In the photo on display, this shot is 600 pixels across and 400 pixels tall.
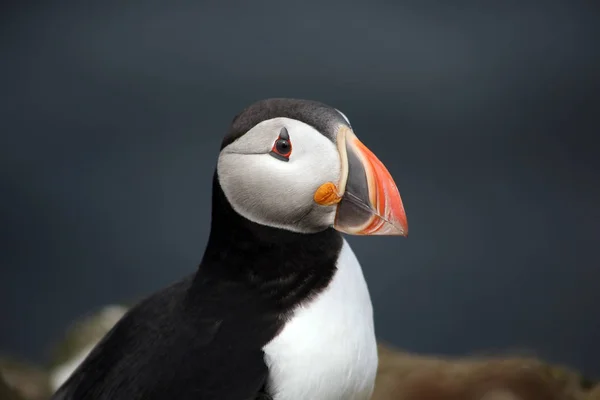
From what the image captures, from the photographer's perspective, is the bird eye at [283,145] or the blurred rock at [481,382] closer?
the bird eye at [283,145]

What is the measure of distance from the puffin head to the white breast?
0.13 metres

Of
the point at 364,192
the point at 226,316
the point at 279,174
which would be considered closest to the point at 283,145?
the point at 279,174

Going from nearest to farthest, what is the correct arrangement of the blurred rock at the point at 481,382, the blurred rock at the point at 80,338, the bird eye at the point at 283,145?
the bird eye at the point at 283,145 → the blurred rock at the point at 481,382 → the blurred rock at the point at 80,338

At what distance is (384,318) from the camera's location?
331 centimetres

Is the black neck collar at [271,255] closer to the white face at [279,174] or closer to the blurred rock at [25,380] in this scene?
the white face at [279,174]

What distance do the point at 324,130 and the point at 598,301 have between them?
204 cm

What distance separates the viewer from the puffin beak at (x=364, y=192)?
4.62 feet

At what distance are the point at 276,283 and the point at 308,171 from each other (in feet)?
0.70

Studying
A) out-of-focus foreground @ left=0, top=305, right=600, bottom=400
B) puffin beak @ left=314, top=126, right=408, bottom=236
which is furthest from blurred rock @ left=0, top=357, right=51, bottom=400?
puffin beak @ left=314, top=126, right=408, bottom=236

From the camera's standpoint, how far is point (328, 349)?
144 centimetres

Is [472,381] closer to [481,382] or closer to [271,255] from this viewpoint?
[481,382]

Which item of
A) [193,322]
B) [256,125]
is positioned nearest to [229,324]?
[193,322]

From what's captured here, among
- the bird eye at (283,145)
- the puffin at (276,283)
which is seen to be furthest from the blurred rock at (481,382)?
the bird eye at (283,145)

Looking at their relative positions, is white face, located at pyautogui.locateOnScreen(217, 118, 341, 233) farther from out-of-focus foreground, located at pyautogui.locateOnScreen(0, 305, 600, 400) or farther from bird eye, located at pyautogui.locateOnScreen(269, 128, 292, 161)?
out-of-focus foreground, located at pyautogui.locateOnScreen(0, 305, 600, 400)
